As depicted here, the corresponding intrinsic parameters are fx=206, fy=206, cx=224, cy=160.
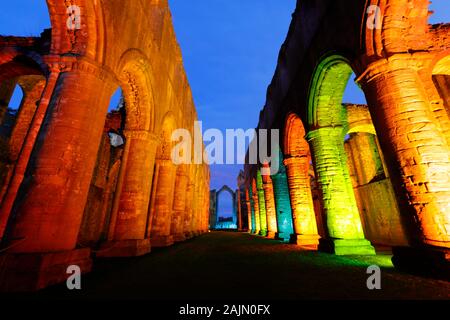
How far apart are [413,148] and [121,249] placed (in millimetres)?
6537

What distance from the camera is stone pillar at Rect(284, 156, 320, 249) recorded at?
7.51 m

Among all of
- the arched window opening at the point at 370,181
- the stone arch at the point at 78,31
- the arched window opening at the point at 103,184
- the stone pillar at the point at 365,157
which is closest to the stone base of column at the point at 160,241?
the arched window opening at the point at 103,184

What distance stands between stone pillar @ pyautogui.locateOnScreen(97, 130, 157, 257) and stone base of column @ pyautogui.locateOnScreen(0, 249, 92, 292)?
2.62 metres

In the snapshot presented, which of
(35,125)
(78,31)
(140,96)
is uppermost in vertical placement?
(140,96)

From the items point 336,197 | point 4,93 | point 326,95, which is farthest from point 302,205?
point 4,93

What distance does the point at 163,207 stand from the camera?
8.09m

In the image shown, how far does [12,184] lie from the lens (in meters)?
3.76

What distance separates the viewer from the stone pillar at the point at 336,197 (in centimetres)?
506

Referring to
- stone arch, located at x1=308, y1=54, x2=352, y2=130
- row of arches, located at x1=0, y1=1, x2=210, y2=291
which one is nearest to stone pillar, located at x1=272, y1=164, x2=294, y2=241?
stone arch, located at x1=308, y1=54, x2=352, y2=130

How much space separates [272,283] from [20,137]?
409 inches

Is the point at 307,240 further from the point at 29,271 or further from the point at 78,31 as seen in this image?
the point at 78,31

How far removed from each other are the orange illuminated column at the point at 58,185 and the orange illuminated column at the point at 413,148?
506 cm

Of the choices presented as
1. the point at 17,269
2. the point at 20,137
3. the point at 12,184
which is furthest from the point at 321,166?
the point at 20,137

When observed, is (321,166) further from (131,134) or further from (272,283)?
(131,134)
